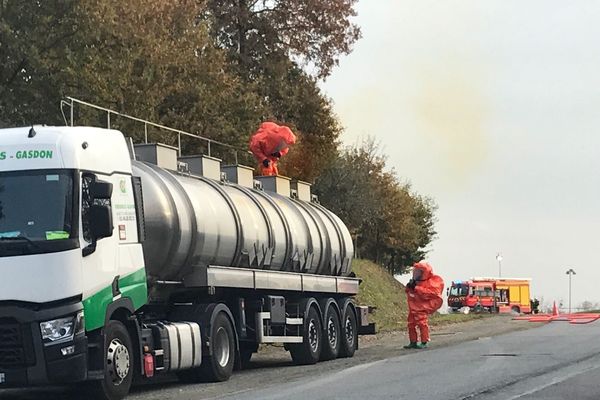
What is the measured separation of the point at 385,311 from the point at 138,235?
26.5m

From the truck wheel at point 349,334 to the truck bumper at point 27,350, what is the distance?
31.6 feet

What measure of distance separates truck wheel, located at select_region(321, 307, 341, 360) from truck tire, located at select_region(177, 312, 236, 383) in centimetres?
402

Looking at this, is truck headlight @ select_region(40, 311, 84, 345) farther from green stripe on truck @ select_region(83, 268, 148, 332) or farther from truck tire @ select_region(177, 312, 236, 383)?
truck tire @ select_region(177, 312, 236, 383)

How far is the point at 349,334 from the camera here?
839 inches

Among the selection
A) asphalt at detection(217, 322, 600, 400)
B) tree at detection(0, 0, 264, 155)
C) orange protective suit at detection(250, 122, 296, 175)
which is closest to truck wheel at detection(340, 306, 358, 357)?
asphalt at detection(217, 322, 600, 400)

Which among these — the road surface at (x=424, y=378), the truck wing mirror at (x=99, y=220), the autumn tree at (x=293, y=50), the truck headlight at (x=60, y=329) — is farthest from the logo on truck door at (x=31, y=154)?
the autumn tree at (x=293, y=50)

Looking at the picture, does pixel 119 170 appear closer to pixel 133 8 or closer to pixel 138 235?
pixel 138 235

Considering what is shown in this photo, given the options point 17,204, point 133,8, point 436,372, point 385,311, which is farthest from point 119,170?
point 385,311

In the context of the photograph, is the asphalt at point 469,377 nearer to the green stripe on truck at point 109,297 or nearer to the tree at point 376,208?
the green stripe on truck at point 109,297

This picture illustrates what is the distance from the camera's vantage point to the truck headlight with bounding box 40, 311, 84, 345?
38.9 ft

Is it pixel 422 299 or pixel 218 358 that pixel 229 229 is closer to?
pixel 218 358

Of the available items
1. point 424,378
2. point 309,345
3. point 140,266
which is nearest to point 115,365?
point 140,266

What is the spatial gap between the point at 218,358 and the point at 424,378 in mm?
3155

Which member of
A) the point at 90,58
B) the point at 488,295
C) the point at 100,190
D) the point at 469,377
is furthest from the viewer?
the point at 488,295
